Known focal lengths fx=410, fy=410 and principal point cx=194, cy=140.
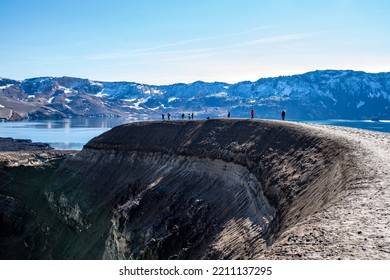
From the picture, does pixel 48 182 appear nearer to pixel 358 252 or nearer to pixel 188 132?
pixel 188 132

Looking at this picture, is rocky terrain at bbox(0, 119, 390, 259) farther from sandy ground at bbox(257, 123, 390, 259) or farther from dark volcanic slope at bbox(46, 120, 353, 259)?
dark volcanic slope at bbox(46, 120, 353, 259)

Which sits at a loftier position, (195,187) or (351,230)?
(351,230)

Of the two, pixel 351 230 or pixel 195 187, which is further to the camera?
pixel 195 187

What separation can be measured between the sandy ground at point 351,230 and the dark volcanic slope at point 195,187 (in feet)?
5.30

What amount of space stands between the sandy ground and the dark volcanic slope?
1.61 metres

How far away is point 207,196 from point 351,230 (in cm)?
3375

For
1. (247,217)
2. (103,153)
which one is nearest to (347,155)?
(247,217)

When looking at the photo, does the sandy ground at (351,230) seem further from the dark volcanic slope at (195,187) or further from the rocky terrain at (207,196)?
the dark volcanic slope at (195,187)

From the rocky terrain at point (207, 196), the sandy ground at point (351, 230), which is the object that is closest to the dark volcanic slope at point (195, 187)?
the rocky terrain at point (207, 196)

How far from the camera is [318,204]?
2370 cm

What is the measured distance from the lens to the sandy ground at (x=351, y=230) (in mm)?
14883

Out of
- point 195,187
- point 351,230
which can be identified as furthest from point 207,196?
point 351,230

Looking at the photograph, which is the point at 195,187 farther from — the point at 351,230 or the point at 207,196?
the point at 351,230

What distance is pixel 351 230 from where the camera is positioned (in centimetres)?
1662
